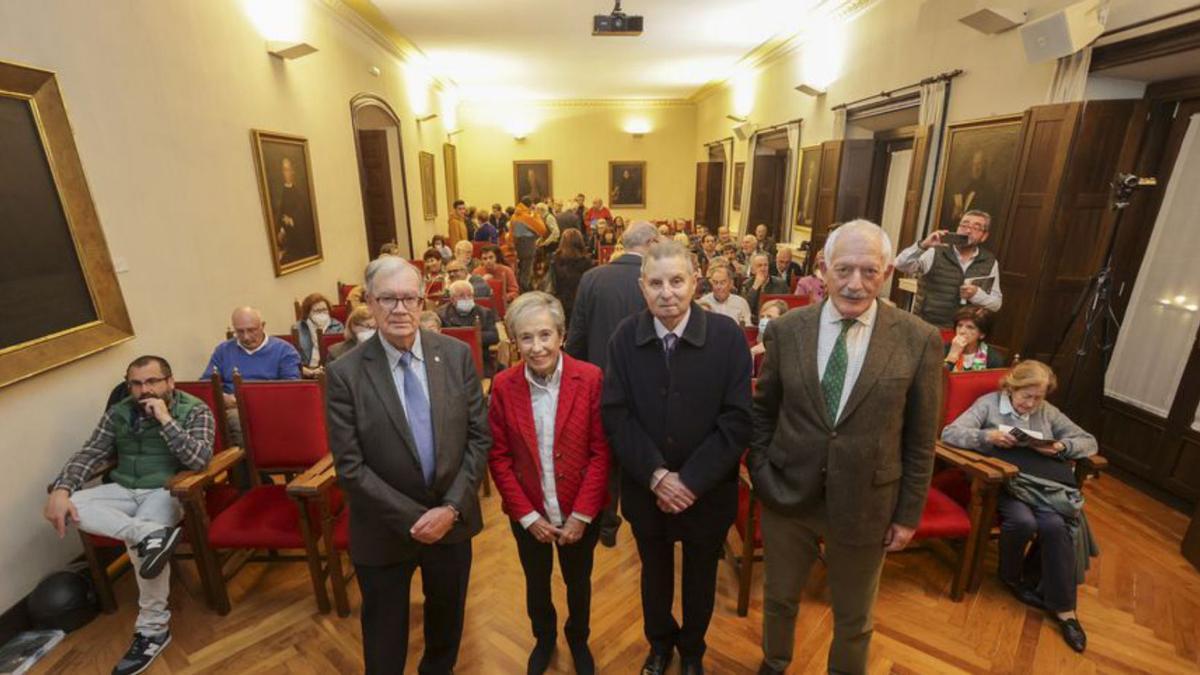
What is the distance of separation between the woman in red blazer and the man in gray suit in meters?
0.60

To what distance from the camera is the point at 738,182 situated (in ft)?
35.6

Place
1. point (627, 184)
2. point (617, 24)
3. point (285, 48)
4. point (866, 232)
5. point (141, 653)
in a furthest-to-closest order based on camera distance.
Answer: point (627, 184)
point (617, 24)
point (285, 48)
point (141, 653)
point (866, 232)

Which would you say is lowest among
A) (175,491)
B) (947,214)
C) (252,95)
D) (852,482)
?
(175,491)

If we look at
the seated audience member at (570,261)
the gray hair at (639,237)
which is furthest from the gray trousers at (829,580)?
the seated audience member at (570,261)

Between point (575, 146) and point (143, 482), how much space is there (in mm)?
13663

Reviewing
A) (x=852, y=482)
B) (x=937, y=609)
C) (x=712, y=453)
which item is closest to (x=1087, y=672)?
(x=937, y=609)

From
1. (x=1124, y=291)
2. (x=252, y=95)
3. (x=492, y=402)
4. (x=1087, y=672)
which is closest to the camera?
(x=492, y=402)

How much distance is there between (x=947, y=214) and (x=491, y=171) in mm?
12246

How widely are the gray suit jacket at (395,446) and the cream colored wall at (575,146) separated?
13.8 metres

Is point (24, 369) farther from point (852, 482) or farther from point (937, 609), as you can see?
point (937, 609)

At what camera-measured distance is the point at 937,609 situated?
8.46 ft

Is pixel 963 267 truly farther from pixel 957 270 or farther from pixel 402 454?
pixel 402 454

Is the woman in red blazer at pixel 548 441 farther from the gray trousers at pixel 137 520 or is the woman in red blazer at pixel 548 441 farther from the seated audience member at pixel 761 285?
the seated audience member at pixel 761 285

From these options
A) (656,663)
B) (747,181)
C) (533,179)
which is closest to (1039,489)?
(656,663)
